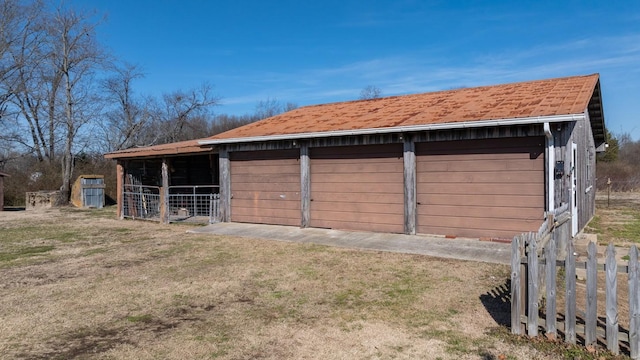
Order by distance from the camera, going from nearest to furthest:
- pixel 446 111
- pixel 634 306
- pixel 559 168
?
pixel 634 306 → pixel 559 168 → pixel 446 111

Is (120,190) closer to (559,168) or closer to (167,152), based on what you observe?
(167,152)

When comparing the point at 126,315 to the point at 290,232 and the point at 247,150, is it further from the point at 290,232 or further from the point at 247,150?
the point at 247,150

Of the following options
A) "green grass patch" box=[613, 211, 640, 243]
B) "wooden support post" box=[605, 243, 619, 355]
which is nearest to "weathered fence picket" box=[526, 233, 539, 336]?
"wooden support post" box=[605, 243, 619, 355]

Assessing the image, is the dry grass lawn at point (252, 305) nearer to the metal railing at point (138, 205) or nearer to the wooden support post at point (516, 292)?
the wooden support post at point (516, 292)

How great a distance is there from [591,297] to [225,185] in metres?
10.1

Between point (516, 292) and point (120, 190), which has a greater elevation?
point (120, 190)

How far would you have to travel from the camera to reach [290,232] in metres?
10.1

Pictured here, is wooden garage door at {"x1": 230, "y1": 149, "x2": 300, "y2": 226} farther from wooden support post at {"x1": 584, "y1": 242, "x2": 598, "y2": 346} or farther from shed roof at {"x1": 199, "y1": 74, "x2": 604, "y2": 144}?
wooden support post at {"x1": 584, "y1": 242, "x2": 598, "y2": 346}

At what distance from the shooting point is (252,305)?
193 inches

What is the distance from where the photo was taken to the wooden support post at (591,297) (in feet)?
11.2

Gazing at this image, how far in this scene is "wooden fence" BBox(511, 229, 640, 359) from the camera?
3.38 meters

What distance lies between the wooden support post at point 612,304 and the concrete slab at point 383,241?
3.23m

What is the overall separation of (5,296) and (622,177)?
32.4m

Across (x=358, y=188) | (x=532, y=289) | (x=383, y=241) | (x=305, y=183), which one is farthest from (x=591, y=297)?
(x=305, y=183)
